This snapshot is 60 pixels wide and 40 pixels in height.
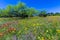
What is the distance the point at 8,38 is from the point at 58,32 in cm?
189

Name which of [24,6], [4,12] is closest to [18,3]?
[24,6]

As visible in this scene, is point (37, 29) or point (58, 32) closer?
point (58, 32)

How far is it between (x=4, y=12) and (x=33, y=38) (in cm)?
3392

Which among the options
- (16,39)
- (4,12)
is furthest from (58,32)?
(4,12)

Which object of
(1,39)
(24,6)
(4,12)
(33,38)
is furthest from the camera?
(4,12)

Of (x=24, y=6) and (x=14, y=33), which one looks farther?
(x=24, y=6)

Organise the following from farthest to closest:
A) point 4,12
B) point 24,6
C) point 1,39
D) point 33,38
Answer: point 4,12, point 24,6, point 1,39, point 33,38

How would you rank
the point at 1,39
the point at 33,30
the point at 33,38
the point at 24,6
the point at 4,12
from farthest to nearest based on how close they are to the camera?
the point at 4,12
the point at 24,6
the point at 33,30
the point at 1,39
the point at 33,38

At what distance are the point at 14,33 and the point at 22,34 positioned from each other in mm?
571

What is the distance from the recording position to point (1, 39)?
616 centimetres

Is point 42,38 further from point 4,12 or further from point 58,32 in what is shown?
point 4,12

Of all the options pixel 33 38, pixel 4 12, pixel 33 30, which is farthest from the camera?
pixel 4 12

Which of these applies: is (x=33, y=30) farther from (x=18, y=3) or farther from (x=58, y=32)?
(x=18, y=3)

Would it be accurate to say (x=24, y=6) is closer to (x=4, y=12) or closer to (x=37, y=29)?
(x=4, y=12)
